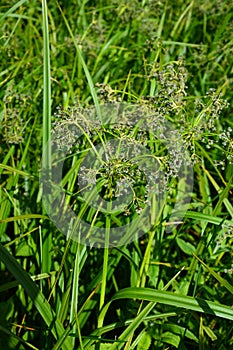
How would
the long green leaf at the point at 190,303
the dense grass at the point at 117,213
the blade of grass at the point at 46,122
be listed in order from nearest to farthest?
the long green leaf at the point at 190,303 → the dense grass at the point at 117,213 → the blade of grass at the point at 46,122

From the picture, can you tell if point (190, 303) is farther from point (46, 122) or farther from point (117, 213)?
point (46, 122)

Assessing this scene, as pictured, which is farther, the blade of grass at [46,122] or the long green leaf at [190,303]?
the blade of grass at [46,122]

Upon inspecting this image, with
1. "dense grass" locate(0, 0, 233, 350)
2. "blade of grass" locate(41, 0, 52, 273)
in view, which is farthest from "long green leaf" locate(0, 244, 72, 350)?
"blade of grass" locate(41, 0, 52, 273)

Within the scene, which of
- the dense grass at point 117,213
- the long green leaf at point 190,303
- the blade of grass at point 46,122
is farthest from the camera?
the blade of grass at point 46,122

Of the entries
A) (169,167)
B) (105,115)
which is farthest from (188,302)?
(105,115)

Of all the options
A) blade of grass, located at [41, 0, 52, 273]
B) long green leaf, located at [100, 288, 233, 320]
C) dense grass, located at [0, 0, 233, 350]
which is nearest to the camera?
long green leaf, located at [100, 288, 233, 320]

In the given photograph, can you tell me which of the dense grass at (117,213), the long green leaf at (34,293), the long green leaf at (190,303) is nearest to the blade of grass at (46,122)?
the dense grass at (117,213)

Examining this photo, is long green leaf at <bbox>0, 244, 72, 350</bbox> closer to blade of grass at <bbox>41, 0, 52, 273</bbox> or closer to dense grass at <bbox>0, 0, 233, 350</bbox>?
dense grass at <bbox>0, 0, 233, 350</bbox>

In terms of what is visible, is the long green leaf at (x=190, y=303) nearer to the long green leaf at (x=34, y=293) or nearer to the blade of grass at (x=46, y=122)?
the long green leaf at (x=34, y=293)

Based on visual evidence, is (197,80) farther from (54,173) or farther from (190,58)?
(54,173)
